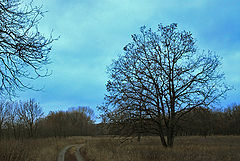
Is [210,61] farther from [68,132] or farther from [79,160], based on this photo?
[68,132]

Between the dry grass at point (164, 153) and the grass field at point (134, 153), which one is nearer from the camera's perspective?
the grass field at point (134, 153)

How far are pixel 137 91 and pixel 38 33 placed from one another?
1019 cm

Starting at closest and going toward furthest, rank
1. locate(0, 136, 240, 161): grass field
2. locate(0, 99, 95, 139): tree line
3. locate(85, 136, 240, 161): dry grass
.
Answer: locate(0, 136, 240, 161): grass field, locate(85, 136, 240, 161): dry grass, locate(0, 99, 95, 139): tree line

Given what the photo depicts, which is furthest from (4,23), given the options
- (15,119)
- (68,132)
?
(68,132)

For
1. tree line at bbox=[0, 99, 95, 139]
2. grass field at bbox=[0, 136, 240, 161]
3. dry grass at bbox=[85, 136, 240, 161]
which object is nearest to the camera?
grass field at bbox=[0, 136, 240, 161]

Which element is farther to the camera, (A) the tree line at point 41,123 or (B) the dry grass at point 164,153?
(A) the tree line at point 41,123

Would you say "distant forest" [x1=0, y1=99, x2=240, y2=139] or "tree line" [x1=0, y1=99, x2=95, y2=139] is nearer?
"distant forest" [x1=0, y1=99, x2=240, y2=139]

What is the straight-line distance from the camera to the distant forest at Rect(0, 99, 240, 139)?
588 inches

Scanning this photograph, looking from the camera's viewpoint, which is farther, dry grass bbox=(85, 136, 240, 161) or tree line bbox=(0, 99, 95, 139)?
tree line bbox=(0, 99, 95, 139)

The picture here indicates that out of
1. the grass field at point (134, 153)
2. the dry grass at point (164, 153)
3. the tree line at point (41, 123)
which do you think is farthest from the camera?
the tree line at point (41, 123)

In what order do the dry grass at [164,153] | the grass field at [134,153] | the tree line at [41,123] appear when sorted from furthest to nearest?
the tree line at [41,123]
the dry grass at [164,153]
the grass field at [134,153]

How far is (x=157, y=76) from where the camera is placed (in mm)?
14797

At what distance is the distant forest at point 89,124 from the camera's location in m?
14.9

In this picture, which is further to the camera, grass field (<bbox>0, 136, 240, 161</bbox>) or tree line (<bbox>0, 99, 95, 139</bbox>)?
tree line (<bbox>0, 99, 95, 139</bbox>)
